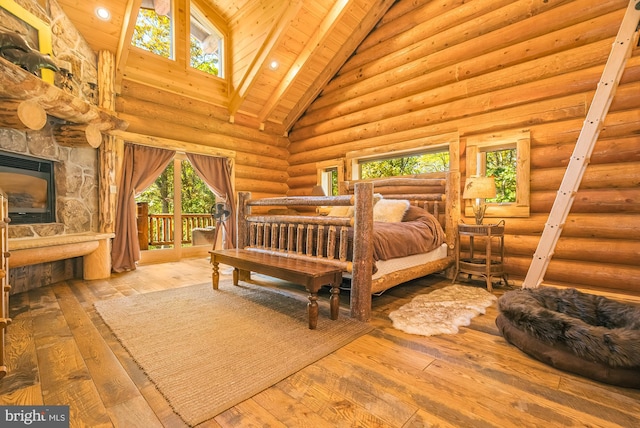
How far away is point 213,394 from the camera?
1.48 meters

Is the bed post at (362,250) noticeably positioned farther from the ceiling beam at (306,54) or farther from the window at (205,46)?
the window at (205,46)

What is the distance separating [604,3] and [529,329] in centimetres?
384

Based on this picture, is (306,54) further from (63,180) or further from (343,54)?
(63,180)

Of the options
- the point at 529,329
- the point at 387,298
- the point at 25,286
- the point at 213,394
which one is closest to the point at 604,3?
the point at 529,329

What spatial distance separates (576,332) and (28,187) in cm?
537

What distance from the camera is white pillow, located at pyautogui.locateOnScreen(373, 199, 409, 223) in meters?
3.84

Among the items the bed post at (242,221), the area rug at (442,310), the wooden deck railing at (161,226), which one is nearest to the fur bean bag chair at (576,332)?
the area rug at (442,310)

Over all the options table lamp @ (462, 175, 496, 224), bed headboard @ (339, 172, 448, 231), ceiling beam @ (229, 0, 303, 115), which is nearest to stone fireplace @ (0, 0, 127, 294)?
ceiling beam @ (229, 0, 303, 115)

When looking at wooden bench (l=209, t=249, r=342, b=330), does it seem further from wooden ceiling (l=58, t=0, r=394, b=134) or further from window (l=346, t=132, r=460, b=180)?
wooden ceiling (l=58, t=0, r=394, b=134)

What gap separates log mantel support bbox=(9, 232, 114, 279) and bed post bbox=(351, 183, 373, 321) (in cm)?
335

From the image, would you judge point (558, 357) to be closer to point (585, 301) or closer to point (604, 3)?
point (585, 301)

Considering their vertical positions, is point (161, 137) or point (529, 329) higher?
point (161, 137)

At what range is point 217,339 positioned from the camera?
2.11 metres

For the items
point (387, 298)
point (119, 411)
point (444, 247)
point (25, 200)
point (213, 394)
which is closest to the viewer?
point (119, 411)
